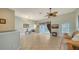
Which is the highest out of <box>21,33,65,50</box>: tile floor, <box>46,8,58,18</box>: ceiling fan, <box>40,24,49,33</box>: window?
<box>46,8,58,18</box>: ceiling fan

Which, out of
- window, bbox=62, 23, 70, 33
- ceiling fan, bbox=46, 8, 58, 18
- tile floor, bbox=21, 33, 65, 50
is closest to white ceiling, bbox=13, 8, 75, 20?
ceiling fan, bbox=46, 8, 58, 18

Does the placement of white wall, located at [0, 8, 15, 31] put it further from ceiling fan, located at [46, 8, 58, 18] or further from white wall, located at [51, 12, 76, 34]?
white wall, located at [51, 12, 76, 34]

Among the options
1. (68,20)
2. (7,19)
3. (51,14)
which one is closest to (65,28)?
(68,20)

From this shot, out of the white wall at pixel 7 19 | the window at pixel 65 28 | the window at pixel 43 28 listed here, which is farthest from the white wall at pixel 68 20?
the white wall at pixel 7 19

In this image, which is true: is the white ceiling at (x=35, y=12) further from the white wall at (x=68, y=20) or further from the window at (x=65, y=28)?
the window at (x=65, y=28)

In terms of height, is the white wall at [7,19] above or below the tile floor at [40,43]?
above

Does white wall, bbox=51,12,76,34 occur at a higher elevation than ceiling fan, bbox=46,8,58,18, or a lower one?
lower

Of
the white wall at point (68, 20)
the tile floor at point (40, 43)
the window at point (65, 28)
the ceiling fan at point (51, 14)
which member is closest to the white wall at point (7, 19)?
the tile floor at point (40, 43)

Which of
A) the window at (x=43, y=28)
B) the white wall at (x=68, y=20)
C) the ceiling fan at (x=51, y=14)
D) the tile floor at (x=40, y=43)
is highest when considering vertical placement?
the ceiling fan at (x=51, y=14)

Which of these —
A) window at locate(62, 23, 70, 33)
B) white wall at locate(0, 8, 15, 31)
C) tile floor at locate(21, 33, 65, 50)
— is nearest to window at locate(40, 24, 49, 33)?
tile floor at locate(21, 33, 65, 50)

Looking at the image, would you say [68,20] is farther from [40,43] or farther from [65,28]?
[40,43]

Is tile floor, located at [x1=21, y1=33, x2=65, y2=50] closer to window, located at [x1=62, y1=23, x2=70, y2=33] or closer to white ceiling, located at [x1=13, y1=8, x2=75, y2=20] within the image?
window, located at [x1=62, y1=23, x2=70, y2=33]
